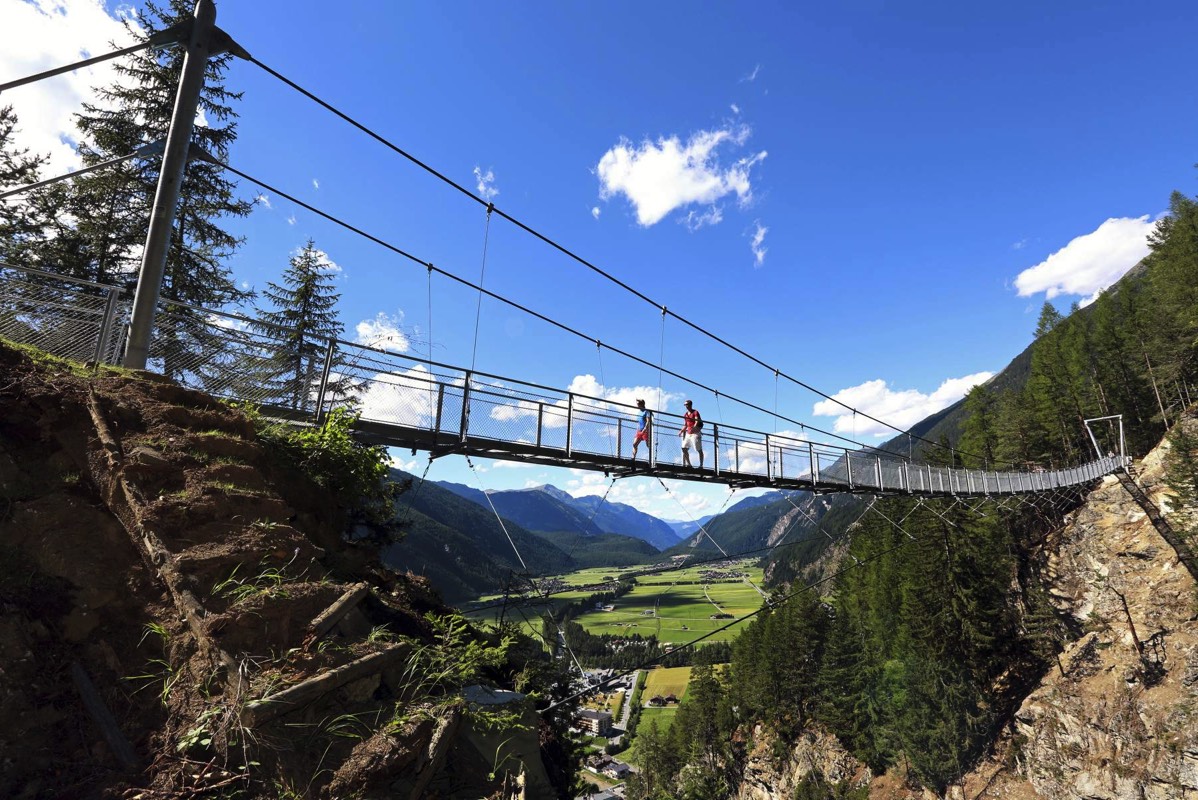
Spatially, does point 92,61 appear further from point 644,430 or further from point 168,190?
point 644,430

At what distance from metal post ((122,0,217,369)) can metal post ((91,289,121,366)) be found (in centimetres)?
131

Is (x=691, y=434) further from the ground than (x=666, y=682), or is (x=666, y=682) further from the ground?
(x=691, y=434)

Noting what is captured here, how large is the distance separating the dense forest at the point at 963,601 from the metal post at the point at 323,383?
3966 cm

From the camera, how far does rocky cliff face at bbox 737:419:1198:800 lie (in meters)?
27.0

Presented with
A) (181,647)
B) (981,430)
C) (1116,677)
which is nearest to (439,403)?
(181,647)

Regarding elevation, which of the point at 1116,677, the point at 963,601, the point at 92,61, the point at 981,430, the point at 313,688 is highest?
the point at 981,430

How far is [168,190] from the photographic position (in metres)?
6.71

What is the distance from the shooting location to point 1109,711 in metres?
29.7

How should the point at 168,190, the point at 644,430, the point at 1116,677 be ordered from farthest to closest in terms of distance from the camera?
1. the point at 1116,677
2. the point at 644,430
3. the point at 168,190

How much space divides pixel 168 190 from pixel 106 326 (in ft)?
7.74

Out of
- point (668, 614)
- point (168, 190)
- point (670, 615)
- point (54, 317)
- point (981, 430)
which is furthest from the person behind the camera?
point (668, 614)

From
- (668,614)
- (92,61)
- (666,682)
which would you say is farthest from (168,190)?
(668,614)

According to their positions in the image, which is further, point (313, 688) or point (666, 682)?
point (666, 682)

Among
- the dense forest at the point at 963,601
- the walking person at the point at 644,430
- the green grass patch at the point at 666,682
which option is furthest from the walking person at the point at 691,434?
the green grass patch at the point at 666,682
